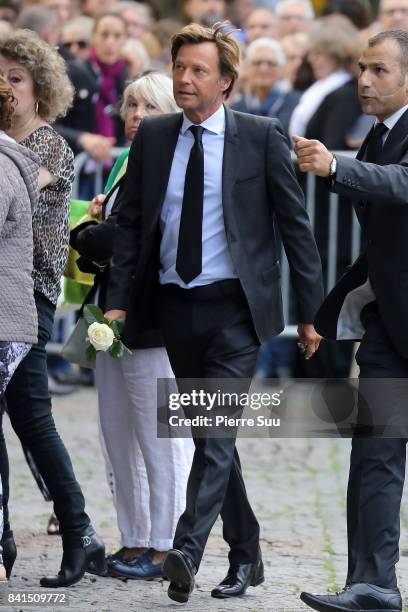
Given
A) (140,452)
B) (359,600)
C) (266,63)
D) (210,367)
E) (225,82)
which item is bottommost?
(359,600)

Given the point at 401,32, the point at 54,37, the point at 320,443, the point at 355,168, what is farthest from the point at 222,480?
the point at 54,37

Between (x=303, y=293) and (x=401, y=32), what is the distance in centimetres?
104

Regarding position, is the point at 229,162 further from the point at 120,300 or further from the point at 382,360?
the point at 382,360

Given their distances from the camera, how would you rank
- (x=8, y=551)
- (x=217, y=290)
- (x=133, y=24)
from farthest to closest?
1. (x=133, y=24)
2. (x=8, y=551)
3. (x=217, y=290)

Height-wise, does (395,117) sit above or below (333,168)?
above

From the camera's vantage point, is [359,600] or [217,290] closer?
[359,600]

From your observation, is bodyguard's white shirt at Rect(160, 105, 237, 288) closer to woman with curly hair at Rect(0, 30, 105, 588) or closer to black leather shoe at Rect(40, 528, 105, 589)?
woman with curly hair at Rect(0, 30, 105, 588)

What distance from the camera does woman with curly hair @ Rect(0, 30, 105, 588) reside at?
224 inches

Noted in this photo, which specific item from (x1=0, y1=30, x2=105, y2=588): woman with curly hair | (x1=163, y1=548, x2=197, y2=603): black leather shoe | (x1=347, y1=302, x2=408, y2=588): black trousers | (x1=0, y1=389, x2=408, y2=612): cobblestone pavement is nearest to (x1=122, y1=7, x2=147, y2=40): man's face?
(x1=0, y1=389, x2=408, y2=612): cobblestone pavement

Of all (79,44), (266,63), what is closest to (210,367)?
(266,63)

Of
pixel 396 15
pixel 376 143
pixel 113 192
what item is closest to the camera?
pixel 376 143

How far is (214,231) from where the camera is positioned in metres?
5.44

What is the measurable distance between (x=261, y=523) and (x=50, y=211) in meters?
2.19

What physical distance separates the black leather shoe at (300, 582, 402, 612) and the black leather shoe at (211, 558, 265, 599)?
0.59 metres
